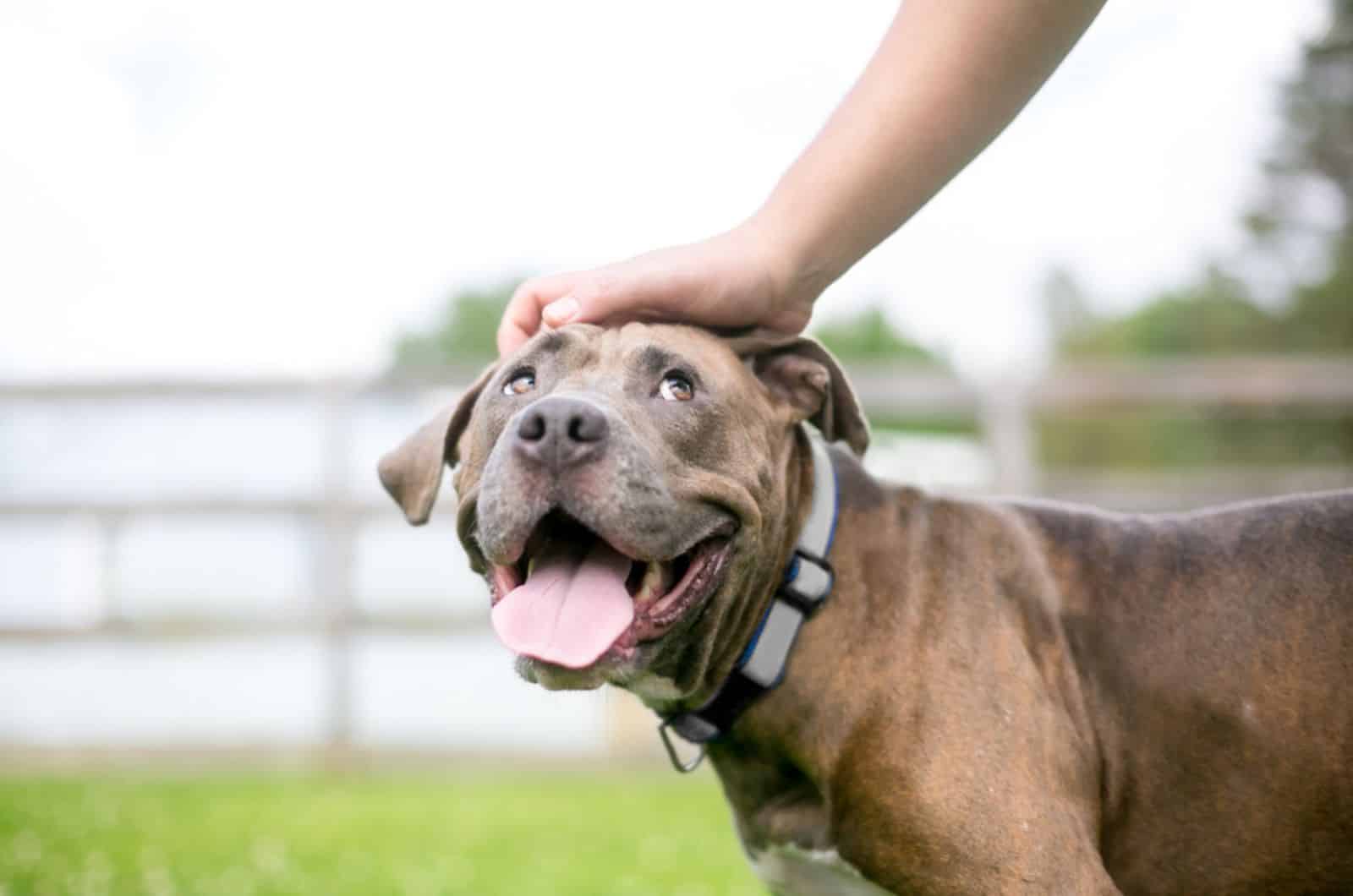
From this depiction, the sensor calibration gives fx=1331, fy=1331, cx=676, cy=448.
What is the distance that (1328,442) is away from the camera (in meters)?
13.4

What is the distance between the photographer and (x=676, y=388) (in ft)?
8.90

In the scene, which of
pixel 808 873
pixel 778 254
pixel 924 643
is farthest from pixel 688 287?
pixel 808 873

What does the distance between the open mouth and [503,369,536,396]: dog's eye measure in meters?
0.36

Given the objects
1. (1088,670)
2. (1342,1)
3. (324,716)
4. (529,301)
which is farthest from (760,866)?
(1342,1)

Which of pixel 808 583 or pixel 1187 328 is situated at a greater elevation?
pixel 808 583

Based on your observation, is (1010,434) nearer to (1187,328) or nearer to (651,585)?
(651,585)

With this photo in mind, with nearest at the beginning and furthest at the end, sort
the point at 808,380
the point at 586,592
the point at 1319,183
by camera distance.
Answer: the point at 586,592
the point at 808,380
the point at 1319,183

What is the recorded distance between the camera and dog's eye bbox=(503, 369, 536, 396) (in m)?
2.79

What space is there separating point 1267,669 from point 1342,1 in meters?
14.6

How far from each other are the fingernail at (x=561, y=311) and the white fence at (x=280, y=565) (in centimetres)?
569

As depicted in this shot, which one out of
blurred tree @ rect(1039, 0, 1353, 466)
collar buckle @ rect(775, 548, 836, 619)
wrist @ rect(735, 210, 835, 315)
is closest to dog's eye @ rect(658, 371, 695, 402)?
wrist @ rect(735, 210, 835, 315)

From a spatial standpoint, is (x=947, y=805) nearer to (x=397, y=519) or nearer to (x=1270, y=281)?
(x=397, y=519)

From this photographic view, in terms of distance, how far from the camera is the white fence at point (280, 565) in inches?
330

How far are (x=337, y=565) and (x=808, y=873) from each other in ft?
20.6
